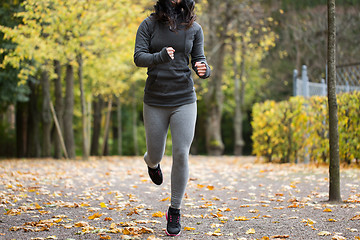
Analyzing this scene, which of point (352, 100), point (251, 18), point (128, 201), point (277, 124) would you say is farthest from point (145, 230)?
point (251, 18)

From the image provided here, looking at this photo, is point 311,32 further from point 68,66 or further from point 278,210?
point 278,210

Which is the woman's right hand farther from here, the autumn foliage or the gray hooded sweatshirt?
the autumn foliage

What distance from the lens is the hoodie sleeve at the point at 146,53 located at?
154 inches

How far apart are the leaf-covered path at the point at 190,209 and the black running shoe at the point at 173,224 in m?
0.07

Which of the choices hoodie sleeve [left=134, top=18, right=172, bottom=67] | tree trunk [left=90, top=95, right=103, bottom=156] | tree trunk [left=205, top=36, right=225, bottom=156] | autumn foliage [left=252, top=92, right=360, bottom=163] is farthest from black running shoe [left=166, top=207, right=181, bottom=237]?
tree trunk [left=90, top=95, right=103, bottom=156]

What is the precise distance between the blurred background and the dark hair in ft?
21.9

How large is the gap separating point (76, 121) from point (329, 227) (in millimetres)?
28516

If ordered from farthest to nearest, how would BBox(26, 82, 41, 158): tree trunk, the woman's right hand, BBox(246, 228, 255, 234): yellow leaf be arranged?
1. BBox(26, 82, 41, 158): tree trunk
2. BBox(246, 228, 255, 234): yellow leaf
3. the woman's right hand

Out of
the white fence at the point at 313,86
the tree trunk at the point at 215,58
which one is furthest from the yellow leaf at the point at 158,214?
the tree trunk at the point at 215,58

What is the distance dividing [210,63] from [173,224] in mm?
17552

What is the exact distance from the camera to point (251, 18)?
63.4ft

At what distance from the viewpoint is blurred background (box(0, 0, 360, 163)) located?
12.0m

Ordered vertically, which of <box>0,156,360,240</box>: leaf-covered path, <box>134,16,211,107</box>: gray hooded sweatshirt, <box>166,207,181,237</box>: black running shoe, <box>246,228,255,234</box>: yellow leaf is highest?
<box>134,16,211,107</box>: gray hooded sweatshirt

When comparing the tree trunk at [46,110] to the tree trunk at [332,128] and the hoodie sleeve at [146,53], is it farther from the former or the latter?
the hoodie sleeve at [146,53]
